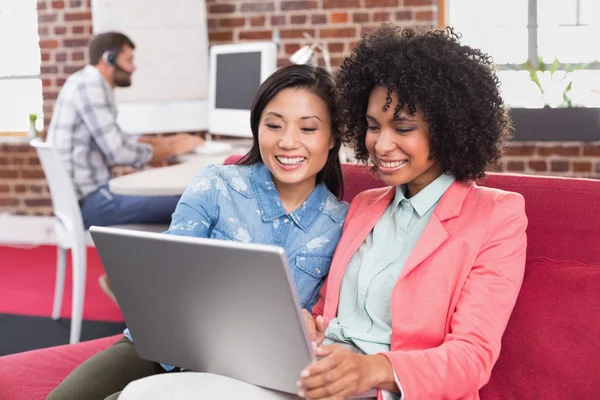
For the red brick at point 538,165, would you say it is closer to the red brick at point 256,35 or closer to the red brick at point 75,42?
the red brick at point 256,35

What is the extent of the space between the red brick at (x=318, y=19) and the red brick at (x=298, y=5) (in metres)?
0.05

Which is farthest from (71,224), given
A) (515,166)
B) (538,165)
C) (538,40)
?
(538,40)

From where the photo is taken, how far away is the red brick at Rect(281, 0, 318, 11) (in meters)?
4.85

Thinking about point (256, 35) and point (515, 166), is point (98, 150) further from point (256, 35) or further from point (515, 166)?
point (515, 166)

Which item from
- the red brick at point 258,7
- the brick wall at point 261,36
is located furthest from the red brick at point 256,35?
the red brick at point 258,7

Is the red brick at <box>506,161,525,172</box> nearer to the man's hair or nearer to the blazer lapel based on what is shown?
the man's hair

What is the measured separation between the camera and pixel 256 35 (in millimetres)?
4996

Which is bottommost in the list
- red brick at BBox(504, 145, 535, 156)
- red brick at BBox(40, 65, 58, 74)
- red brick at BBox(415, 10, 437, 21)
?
red brick at BBox(504, 145, 535, 156)

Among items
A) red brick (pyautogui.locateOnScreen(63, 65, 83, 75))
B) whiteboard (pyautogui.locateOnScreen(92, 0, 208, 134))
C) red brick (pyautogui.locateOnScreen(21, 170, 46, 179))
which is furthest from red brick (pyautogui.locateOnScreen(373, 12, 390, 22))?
red brick (pyautogui.locateOnScreen(21, 170, 46, 179))

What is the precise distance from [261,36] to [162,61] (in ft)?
Answer: 2.07

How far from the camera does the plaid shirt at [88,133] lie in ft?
12.3

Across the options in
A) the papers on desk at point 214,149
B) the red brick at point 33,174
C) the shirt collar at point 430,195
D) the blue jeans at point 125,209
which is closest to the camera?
the shirt collar at point 430,195

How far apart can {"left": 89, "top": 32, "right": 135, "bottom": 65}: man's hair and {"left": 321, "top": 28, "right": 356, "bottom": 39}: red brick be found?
1207 mm

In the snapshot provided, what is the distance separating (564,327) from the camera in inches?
57.2
